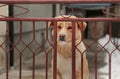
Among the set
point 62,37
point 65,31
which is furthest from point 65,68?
point 62,37

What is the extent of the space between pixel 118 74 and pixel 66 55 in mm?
2774

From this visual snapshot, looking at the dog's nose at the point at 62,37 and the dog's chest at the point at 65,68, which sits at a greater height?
the dog's nose at the point at 62,37

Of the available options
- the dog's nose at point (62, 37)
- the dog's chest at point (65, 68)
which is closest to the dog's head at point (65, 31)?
the dog's nose at point (62, 37)

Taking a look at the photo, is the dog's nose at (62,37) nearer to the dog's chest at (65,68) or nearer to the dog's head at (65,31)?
the dog's head at (65,31)

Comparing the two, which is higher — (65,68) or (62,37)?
(62,37)

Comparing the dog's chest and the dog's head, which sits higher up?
the dog's head

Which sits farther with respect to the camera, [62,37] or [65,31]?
[65,31]

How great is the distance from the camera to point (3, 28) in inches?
329

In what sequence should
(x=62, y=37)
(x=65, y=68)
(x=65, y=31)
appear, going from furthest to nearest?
(x=65, y=68)
(x=65, y=31)
(x=62, y=37)

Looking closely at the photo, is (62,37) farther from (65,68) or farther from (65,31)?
(65,68)

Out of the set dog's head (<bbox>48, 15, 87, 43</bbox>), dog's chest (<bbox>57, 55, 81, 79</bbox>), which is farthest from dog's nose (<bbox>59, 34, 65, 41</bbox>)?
dog's chest (<bbox>57, 55, 81, 79</bbox>)

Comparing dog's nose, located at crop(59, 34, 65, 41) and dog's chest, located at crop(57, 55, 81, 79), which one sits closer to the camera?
dog's nose, located at crop(59, 34, 65, 41)

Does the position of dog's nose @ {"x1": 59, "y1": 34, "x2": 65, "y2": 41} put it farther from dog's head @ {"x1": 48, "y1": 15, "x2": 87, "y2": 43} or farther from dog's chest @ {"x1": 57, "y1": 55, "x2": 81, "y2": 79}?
dog's chest @ {"x1": 57, "y1": 55, "x2": 81, "y2": 79}

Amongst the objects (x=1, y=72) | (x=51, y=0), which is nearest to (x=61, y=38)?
(x=51, y=0)
